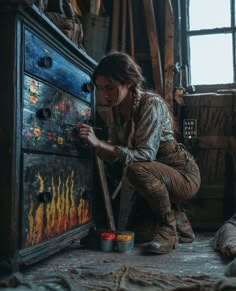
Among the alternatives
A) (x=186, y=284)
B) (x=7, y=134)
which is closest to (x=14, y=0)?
(x=7, y=134)

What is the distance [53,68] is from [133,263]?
2.78 feet

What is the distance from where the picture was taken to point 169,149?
2.08 m

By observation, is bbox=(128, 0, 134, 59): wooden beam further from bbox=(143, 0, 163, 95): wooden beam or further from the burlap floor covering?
the burlap floor covering

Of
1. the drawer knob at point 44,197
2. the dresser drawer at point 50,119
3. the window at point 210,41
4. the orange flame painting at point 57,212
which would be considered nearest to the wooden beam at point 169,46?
the window at point 210,41

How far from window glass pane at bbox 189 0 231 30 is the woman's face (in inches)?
59.0

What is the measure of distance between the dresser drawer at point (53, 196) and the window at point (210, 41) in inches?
59.5

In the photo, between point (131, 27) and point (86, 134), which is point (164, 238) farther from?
point (131, 27)

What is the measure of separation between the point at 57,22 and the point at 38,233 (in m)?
0.93

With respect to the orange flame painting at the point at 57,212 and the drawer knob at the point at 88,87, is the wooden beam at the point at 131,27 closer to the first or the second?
the drawer knob at the point at 88,87

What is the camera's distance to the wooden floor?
55.1 inches

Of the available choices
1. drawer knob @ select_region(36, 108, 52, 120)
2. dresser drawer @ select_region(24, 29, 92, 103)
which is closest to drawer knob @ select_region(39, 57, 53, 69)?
dresser drawer @ select_region(24, 29, 92, 103)

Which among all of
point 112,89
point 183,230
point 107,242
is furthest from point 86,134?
point 183,230

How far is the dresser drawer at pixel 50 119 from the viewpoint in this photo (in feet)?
4.56

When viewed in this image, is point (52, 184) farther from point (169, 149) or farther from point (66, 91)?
point (169, 149)
